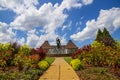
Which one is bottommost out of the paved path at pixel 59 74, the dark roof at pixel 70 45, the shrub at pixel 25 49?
the paved path at pixel 59 74

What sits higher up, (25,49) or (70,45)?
(70,45)

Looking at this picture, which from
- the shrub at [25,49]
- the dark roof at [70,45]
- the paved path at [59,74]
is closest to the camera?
the paved path at [59,74]

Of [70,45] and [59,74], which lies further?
[70,45]

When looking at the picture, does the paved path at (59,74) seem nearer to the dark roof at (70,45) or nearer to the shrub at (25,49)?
the shrub at (25,49)

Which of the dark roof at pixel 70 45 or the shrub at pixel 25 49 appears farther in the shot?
the dark roof at pixel 70 45

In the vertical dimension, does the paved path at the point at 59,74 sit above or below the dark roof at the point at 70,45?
below

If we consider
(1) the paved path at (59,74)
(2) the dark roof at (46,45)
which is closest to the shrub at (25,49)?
(1) the paved path at (59,74)

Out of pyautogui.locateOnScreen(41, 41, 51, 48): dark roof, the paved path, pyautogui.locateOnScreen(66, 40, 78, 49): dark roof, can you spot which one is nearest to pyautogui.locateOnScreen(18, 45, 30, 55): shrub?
the paved path

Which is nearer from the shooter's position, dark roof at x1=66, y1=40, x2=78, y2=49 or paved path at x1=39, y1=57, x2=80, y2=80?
paved path at x1=39, y1=57, x2=80, y2=80

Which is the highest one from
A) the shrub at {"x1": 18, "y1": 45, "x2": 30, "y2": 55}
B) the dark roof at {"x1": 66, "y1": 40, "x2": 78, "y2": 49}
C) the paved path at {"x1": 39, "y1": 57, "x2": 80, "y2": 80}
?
the dark roof at {"x1": 66, "y1": 40, "x2": 78, "y2": 49}

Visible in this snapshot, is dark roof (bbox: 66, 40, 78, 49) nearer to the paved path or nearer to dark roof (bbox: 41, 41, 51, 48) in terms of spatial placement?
dark roof (bbox: 41, 41, 51, 48)

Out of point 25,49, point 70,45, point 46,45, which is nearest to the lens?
point 25,49

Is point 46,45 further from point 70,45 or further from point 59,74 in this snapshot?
point 59,74

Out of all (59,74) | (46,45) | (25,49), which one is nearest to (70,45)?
(46,45)
